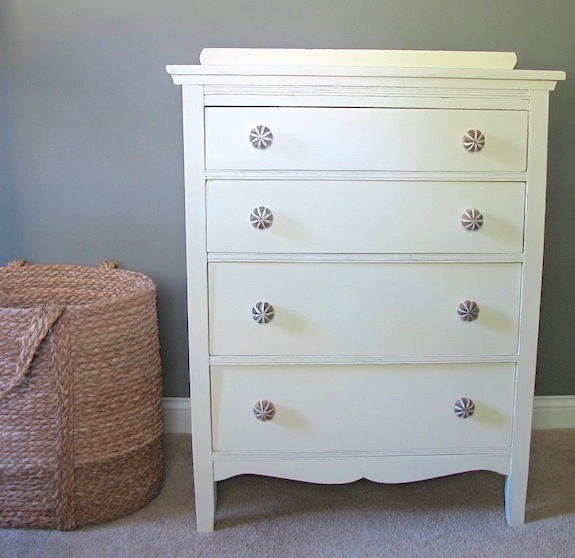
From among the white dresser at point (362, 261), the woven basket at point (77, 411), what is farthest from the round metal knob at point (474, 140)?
the woven basket at point (77, 411)

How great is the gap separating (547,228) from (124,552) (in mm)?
1433

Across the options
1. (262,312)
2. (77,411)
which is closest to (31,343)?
(77,411)

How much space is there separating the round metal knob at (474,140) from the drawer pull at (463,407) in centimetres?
55

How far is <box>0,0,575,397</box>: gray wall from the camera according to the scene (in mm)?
1590

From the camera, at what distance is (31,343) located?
3.87 feet

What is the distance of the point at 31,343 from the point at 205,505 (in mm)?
526

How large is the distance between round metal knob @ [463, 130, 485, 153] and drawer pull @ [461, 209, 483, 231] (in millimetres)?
128

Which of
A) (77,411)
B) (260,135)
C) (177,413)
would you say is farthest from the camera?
(177,413)

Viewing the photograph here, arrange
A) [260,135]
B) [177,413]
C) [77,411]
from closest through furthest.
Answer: [260,135] < [77,411] < [177,413]

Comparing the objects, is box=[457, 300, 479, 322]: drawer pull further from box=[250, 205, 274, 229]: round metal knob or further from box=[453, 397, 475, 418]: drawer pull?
box=[250, 205, 274, 229]: round metal knob

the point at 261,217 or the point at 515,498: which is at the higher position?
the point at 261,217

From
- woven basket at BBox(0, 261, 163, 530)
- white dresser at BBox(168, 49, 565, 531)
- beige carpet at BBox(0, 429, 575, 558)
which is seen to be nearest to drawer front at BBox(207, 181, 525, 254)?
white dresser at BBox(168, 49, 565, 531)

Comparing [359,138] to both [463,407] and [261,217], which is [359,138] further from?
[463,407]

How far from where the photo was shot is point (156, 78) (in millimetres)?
1613
